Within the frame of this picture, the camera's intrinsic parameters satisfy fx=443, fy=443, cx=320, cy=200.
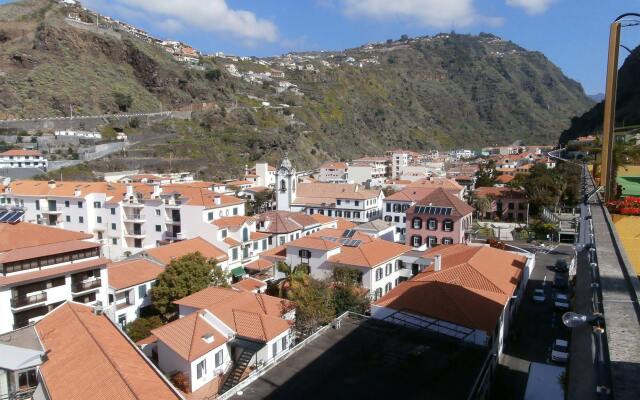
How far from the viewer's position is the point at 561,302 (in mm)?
25766

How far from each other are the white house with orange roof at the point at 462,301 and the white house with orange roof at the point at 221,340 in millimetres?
4466

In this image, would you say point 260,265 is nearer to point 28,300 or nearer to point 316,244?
point 316,244

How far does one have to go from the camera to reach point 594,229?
328 inches

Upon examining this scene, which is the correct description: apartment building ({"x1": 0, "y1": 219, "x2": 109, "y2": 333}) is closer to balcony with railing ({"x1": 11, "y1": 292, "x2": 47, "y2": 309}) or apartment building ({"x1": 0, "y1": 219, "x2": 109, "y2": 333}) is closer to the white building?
balcony with railing ({"x1": 11, "y1": 292, "x2": 47, "y2": 309})

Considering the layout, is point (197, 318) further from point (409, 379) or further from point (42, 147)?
point (42, 147)

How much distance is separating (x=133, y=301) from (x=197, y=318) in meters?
8.27

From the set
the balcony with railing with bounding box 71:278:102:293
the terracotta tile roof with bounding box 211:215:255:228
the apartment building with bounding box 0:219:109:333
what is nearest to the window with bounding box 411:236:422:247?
the terracotta tile roof with bounding box 211:215:255:228

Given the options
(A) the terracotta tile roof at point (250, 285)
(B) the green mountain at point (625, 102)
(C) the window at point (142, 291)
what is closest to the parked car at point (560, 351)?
(A) the terracotta tile roof at point (250, 285)

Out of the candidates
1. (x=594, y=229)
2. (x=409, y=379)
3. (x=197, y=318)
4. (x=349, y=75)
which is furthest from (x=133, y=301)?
(x=349, y=75)

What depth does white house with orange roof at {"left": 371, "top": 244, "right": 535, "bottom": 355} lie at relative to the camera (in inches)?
669

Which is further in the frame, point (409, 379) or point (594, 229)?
point (409, 379)

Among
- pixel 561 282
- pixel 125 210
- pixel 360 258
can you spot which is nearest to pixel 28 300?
pixel 360 258

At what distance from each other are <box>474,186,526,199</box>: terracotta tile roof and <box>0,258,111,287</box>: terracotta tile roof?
154ft

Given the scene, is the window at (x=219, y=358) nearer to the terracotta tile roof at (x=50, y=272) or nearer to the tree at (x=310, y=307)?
the tree at (x=310, y=307)
